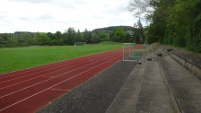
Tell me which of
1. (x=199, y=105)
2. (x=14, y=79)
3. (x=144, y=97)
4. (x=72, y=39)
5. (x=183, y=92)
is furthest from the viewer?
(x=72, y=39)

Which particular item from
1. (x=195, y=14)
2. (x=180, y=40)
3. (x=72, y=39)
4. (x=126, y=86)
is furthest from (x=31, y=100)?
(x=72, y=39)

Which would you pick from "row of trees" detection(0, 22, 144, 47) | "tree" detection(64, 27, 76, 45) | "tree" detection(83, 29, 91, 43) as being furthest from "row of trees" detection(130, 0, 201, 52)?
"tree" detection(83, 29, 91, 43)

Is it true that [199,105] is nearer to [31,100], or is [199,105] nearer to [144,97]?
[144,97]

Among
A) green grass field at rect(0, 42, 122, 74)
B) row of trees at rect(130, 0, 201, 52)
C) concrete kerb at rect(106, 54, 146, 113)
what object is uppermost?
row of trees at rect(130, 0, 201, 52)

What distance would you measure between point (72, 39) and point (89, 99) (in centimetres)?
9660

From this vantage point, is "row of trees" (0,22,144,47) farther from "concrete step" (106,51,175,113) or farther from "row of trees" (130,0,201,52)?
"concrete step" (106,51,175,113)

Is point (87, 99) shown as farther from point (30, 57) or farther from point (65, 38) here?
point (65, 38)

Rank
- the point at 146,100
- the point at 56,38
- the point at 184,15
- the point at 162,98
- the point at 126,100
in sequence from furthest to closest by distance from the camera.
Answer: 1. the point at 56,38
2. the point at 184,15
3. the point at 126,100
4. the point at 162,98
5. the point at 146,100

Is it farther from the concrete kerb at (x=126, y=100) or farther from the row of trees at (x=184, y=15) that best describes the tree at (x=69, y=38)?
the concrete kerb at (x=126, y=100)

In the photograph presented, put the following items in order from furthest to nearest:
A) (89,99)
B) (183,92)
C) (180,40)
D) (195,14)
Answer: (180,40) → (195,14) → (89,99) → (183,92)

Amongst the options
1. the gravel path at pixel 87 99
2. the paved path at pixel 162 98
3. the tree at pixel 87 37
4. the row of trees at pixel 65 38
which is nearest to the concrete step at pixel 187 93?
the paved path at pixel 162 98

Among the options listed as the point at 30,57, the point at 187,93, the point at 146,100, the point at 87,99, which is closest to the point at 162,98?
the point at 146,100

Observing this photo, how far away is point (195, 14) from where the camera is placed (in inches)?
581

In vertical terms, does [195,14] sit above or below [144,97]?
above
